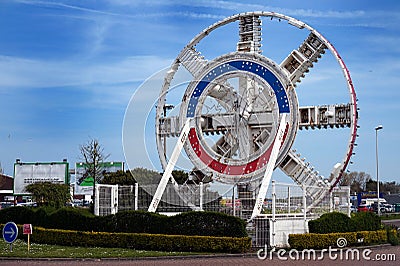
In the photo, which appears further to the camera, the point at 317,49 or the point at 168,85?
the point at 168,85

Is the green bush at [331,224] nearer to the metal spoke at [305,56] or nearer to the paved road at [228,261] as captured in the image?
the paved road at [228,261]

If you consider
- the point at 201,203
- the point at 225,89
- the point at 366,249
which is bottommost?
the point at 366,249

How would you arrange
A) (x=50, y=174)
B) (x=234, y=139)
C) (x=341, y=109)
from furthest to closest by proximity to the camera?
(x=50, y=174), (x=234, y=139), (x=341, y=109)

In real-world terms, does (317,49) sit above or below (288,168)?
above

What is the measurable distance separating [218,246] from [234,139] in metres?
7.50

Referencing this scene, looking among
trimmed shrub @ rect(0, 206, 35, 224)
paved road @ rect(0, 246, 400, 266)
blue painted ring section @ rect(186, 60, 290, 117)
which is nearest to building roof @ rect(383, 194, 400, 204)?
blue painted ring section @ rect(186, 60, 290, 117)

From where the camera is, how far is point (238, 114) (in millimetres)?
25297

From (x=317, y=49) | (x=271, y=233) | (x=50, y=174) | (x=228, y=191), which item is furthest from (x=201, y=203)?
(x=50, y=174)

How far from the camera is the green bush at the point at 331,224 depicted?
2066 centimetres

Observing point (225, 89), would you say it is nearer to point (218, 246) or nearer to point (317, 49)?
point (317, 49)

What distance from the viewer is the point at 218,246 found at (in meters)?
18.9

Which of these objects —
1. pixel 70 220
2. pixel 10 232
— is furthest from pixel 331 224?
pixel 10 232

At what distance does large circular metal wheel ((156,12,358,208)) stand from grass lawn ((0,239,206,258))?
22.6 feet

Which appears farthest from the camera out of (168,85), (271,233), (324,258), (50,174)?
(50,174)
